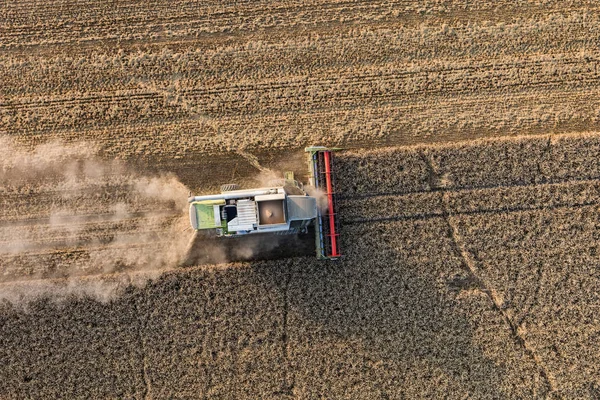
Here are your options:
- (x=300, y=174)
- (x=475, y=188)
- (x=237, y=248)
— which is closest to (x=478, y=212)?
(x=475, y=188)

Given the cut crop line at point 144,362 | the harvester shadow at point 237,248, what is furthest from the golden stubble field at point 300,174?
the harvester shadow at point 237,248

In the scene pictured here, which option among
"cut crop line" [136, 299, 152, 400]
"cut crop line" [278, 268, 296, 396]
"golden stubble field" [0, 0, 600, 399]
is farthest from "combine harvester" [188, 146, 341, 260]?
"cut crop line" [136, 299, 152, 400]

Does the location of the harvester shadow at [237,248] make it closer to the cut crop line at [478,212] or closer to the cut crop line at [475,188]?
the cut crop line at [478,212]

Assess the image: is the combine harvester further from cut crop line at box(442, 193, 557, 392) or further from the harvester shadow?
cut crop line at box(442, 193, 557, 392)

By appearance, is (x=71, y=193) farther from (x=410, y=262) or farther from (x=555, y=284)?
(x=555, y=284)

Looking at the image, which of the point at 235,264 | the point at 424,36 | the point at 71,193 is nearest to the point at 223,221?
the point at 235,264

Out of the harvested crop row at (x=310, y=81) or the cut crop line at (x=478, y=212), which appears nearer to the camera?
the cut crop line at (x=478, y=212)
